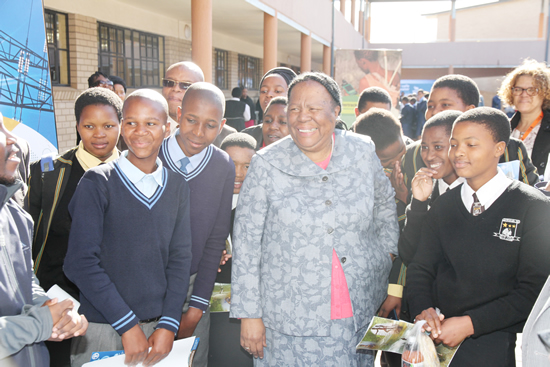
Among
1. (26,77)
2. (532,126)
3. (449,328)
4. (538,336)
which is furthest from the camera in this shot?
(26,77)

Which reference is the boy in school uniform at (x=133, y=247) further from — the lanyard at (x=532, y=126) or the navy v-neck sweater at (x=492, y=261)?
the lanyard at (x=532, y=126)

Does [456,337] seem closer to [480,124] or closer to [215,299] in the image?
[480,124]

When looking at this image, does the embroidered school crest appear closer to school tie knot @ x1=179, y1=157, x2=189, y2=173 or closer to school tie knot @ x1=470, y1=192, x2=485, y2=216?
school tie knot @ x1=470, y1=192, x2=485, y2=216

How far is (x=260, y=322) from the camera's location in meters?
1.97

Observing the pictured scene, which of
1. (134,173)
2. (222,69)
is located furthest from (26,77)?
(222,69)

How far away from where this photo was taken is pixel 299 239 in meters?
1.92

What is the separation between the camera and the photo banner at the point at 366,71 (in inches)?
333

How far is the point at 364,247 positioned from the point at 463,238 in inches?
16.7

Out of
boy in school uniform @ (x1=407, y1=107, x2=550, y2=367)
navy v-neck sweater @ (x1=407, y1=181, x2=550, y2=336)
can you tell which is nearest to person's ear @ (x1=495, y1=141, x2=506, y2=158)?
boy in school uniform @ (x1=407, y1=107, x2=550, y2=367)

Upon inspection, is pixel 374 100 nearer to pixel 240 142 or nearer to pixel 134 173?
pixel 240 142

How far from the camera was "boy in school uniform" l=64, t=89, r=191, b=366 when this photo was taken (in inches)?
68.6

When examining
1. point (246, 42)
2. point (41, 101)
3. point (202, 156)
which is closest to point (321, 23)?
point (246, 42)

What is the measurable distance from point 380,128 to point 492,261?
1197mm

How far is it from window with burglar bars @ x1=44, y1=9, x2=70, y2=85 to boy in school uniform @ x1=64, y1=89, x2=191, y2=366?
602 centimetres
